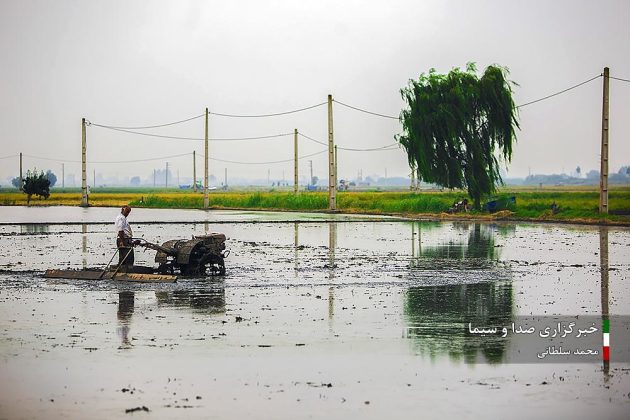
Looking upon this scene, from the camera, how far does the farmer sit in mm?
20984

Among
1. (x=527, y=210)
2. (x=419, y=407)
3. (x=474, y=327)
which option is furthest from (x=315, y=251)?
(x=527, y=210)

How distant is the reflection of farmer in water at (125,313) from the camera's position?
43.3 ft

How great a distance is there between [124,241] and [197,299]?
3978 millimetres

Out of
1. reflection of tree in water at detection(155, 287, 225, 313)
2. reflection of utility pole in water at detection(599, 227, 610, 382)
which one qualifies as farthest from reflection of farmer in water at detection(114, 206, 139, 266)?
reflection of utility pole in water at detection(599, 227, 610, 382)

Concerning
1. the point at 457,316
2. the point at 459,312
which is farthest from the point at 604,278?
the point at 457,316

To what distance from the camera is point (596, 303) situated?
1677cm

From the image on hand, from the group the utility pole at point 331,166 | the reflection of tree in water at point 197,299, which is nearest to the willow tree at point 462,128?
the utility pole at point 331,166

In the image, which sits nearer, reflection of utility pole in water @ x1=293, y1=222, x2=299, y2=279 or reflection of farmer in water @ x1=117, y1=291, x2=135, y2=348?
reflection of farmer in water @ x1=117, y1=291, x2=135, y2=348

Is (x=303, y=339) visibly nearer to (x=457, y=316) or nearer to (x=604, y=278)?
(x=457, y=316)

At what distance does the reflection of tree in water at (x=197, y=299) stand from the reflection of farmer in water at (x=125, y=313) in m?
0.52

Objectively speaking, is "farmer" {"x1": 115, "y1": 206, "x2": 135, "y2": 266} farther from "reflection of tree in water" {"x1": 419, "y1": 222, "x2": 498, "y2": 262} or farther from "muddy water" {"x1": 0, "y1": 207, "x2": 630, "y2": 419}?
"reflection of tree in water" {"x1": 419, "y1": 222, "x2": 498, "y2": 262}

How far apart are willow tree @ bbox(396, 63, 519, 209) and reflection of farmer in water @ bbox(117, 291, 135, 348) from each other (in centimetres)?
4326

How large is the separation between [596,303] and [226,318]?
6.24 metres

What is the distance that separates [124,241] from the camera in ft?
69.0
